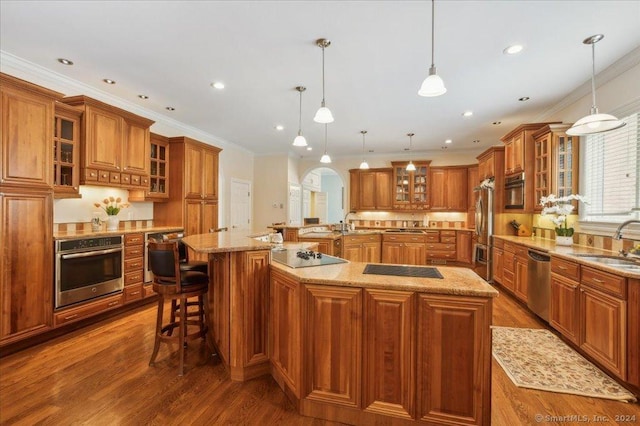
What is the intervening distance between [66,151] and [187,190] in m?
1.68

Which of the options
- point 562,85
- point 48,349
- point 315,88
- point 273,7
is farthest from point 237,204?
point 562,85

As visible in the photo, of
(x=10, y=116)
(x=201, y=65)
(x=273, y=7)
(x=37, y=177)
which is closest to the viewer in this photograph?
(x=273, y=7)

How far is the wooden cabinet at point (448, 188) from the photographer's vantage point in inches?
287

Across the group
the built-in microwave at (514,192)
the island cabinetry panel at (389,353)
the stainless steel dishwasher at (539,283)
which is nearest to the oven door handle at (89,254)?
the island cabinetry panel at (389,353)

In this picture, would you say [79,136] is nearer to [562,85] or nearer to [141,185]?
[141,185]

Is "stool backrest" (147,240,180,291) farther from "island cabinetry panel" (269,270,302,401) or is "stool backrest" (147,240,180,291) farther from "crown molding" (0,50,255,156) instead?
"crown molding" (0,50,255,156)

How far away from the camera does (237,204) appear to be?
7027 mm

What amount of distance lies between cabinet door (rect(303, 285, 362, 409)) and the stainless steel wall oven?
9.48ft

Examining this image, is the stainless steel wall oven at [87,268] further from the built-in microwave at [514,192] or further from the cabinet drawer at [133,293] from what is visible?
the built-in microwave at [514,192]

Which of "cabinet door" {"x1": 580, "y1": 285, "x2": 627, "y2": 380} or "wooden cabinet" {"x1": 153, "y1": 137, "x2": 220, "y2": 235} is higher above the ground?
"wooden cabinet" {"x1": 153, "y1": 137, "x2": 220, "y2": 235}

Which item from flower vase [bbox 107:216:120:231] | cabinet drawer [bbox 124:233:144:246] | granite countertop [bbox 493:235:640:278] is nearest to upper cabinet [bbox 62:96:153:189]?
flower vase [bbox 107:216:120:231]

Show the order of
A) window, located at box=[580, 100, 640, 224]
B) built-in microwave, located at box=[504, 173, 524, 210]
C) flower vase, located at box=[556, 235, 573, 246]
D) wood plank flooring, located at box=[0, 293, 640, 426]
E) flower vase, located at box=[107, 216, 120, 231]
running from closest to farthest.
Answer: wood plank flooring, located at box=[0, 293, 640, 426]
window, located at box=[580, 100, 640, 224]
flower vase, located at box=[556, 235, 573, 246]
flower vase, located at box=[107, 216, 120, 231]
built-in microwave, located at box=[504, 173, 524, 210]

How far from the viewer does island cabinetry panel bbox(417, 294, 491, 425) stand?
1562 mm

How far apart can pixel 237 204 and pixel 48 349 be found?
4.55 metres
